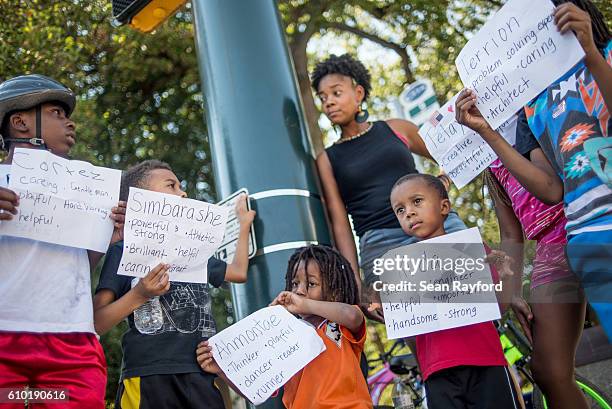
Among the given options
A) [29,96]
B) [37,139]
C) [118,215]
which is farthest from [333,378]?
[29,96]

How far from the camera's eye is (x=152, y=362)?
9.91ft

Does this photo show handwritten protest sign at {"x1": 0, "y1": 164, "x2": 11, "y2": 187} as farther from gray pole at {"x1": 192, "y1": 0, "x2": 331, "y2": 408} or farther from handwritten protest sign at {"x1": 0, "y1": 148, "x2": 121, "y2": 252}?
gray pole at {"x1": 192, "y1": 0, "x2": 331, "y2": 408}

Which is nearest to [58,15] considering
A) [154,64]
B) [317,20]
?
[154,64]

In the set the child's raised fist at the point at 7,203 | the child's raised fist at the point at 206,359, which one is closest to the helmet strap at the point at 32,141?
the child's raised fist at the point at 7,203

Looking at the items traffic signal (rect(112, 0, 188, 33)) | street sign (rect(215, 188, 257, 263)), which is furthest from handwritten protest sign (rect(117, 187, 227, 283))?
traffic signal (rect(112, 0, 188, 33))

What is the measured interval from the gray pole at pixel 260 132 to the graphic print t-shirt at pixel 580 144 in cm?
164

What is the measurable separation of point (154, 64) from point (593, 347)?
23.0ft

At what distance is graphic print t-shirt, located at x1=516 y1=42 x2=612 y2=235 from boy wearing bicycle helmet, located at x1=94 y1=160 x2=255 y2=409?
1.58m

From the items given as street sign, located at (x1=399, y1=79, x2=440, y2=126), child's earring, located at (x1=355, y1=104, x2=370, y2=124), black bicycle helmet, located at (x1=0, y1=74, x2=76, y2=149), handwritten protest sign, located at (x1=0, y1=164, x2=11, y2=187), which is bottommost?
handwritten protest sign, located at (x1=0, y1=164, x2=11, y2=187)

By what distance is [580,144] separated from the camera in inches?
102

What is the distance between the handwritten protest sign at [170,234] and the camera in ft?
9.75

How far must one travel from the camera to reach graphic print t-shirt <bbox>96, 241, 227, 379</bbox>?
3031 millimetres

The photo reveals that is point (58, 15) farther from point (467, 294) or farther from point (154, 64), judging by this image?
point (467, 294)

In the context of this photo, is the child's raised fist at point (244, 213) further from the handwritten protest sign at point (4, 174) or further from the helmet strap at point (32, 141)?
the handwritten protest sign at point (4, 174)
